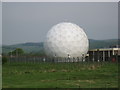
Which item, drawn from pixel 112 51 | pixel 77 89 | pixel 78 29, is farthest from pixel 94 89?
pixel 112 51

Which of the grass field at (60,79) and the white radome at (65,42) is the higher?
the white radome at (65,42)

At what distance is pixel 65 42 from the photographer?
56094 millimetres

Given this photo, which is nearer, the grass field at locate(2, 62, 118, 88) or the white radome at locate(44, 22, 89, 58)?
the grass field at locate(2, 62, 118, 88)

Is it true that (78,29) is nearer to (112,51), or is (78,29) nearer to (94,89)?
(112,51)

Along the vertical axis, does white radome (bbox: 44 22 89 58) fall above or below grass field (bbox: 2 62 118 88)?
above

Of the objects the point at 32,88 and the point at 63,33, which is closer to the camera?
the point at 32,88

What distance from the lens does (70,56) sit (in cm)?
5669

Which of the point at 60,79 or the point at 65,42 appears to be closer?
the point at 60,79

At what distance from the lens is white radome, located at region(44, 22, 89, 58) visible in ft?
184

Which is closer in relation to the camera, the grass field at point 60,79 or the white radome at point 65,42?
the grass field at point 60,79

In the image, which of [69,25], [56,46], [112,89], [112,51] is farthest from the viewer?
[112,51]

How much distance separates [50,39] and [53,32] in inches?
57.8

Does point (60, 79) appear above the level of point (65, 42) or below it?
below

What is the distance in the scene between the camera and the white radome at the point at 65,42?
5606 cm
